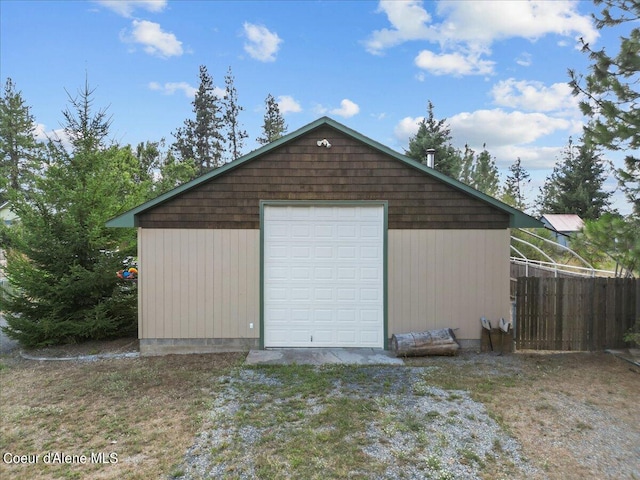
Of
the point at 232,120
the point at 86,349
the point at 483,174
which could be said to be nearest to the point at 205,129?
the point at 232,120

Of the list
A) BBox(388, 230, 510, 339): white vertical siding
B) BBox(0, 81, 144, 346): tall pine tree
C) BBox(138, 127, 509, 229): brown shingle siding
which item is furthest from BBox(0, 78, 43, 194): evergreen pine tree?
BBox(388, 230, 510, 339): white vertical siding

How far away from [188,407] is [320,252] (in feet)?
11.3

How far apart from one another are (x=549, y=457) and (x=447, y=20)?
11832 millimetres

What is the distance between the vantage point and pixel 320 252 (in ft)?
22.7

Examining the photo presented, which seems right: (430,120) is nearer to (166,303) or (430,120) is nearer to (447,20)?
(447,20)

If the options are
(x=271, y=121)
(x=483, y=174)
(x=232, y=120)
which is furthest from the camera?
(x=483, y=174)

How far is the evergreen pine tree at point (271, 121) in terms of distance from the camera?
104 ft

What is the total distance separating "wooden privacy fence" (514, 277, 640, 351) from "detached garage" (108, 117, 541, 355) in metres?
0.45

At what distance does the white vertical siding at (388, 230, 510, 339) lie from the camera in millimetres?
6820

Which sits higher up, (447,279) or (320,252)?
(320,252)

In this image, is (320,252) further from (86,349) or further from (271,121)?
(271,121)

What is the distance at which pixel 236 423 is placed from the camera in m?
3.95

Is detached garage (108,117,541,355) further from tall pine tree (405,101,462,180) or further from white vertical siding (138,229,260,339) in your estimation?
tall pine tree (405,101,462,180)

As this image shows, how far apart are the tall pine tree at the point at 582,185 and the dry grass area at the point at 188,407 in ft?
76.4
